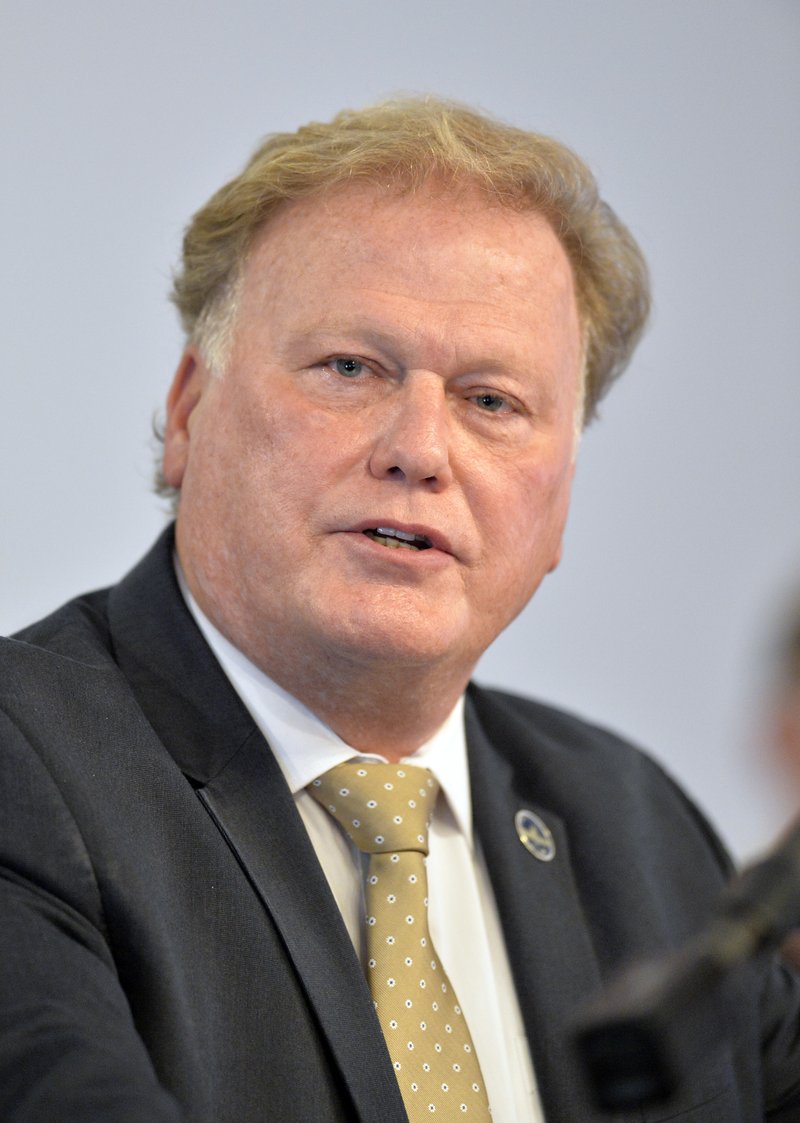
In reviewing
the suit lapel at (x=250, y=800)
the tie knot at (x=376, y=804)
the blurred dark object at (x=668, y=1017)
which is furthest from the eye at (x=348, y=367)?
the blurred dark object at (x=668, y=1017)

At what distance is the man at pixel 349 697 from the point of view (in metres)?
1.59

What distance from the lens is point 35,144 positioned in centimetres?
261

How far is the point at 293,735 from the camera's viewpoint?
1934mm

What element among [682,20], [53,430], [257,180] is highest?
[682,20]

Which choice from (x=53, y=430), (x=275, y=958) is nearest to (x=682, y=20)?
(x=53, y=430)

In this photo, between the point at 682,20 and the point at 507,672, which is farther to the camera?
the point at 682,20

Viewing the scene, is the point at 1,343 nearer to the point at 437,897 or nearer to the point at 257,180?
the point at 257,180

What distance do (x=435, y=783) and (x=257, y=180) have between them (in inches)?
37.4

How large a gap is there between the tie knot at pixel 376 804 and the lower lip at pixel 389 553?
30cm

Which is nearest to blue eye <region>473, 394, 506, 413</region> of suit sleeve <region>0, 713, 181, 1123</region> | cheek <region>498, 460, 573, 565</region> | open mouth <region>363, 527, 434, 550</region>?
cheek <region>498, 460, 573, 565</region>

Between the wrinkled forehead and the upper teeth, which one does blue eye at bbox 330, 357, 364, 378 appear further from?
the upper teeth

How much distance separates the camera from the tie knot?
186 centimetres

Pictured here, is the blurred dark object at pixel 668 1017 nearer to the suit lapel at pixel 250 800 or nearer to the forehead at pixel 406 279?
the suit lapel at pixel 250 800

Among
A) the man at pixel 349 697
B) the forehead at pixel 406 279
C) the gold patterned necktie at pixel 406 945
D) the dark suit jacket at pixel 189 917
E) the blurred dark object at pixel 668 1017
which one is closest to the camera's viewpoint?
the blurred dark object at pixel 668 1017
